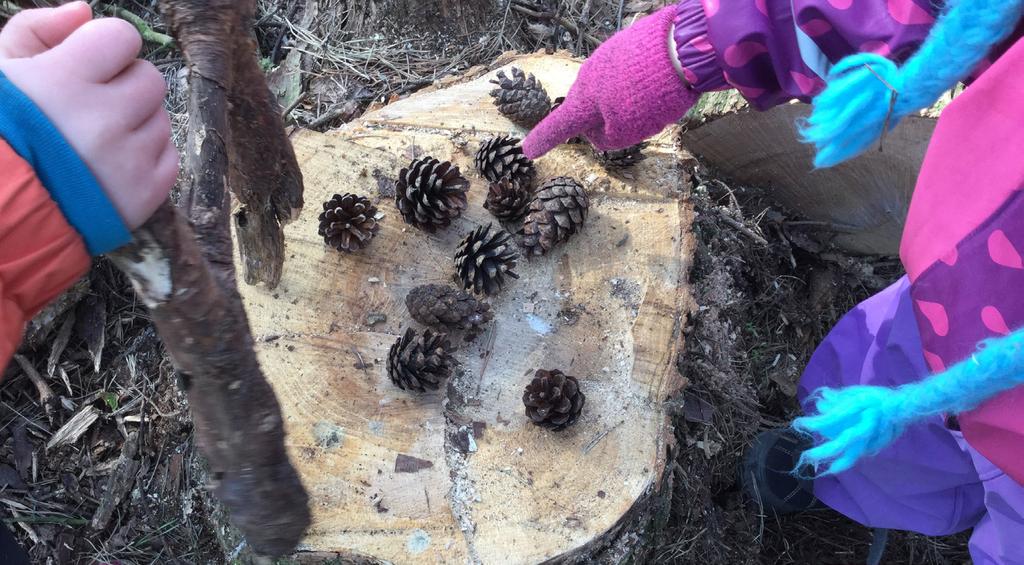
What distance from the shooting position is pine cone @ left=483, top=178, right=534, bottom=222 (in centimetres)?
154

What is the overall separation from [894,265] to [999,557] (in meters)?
1.18

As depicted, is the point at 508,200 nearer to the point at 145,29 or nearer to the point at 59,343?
the point at 59,343

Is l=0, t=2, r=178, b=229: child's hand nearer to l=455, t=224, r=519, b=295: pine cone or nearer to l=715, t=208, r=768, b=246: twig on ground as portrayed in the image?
l=455, t=224, r=519, b=295: pine cone

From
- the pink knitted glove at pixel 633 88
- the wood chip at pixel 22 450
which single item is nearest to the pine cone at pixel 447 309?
the pink knitted glove at pixel 633 88

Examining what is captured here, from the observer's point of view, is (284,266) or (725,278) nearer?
(284,266)

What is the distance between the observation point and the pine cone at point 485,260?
1.45m

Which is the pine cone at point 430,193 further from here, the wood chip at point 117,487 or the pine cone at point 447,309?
the wood chip at point 117,487

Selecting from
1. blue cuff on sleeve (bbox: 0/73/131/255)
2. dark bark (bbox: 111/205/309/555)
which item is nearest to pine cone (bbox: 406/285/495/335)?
dark bark (bbox: 111/205/309/555)

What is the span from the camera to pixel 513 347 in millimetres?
1464

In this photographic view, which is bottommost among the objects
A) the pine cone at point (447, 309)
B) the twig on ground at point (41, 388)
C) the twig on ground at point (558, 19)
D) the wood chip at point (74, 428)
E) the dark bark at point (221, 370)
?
the wood chip at point (74, 428)

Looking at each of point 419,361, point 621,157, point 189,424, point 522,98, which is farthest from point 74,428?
point 621,157

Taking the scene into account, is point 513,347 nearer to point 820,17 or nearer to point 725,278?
point 725,278

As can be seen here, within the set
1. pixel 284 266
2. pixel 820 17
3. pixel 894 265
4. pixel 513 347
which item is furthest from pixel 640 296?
pixel 894 265

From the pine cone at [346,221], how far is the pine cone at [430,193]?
0.09m
